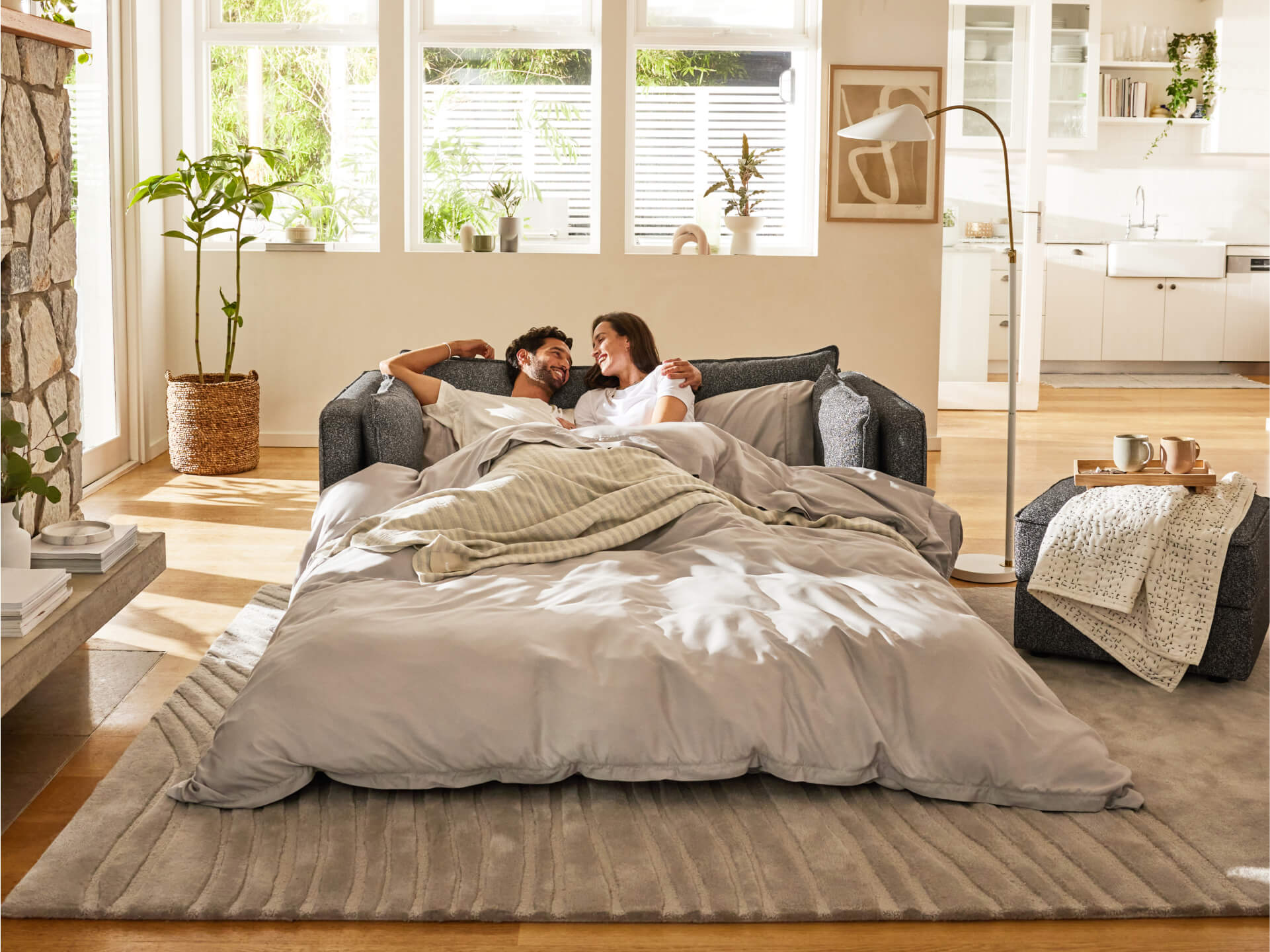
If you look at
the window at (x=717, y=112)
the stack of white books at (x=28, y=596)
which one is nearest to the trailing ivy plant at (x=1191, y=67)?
the window at (x=717, y=112)

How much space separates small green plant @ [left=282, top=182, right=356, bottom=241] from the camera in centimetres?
594

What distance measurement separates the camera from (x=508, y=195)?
5.91 m

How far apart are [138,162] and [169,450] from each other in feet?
4.14

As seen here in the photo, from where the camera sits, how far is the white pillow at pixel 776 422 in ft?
11.7

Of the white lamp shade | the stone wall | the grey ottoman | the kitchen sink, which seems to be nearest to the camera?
the grey ottoman

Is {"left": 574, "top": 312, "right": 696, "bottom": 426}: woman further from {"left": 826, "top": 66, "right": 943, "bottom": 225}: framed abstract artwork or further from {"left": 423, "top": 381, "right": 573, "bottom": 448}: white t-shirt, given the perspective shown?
{"left": 826, "top": 66, "right": 943, "bottom": 225}: framed abstract artwork

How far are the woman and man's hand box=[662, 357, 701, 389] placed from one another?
0.04 ft

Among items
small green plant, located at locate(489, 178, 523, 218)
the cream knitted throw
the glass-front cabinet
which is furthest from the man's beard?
the glass-front cabinet

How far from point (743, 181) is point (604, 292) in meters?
0.87

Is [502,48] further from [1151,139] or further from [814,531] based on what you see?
[1151,139]

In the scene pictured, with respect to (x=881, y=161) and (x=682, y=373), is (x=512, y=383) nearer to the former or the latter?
(x=682, y=373)

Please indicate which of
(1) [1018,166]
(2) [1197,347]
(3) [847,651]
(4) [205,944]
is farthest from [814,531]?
(2) [1197,347]

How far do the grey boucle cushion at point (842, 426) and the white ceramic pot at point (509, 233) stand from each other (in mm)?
2633

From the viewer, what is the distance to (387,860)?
1.95m
